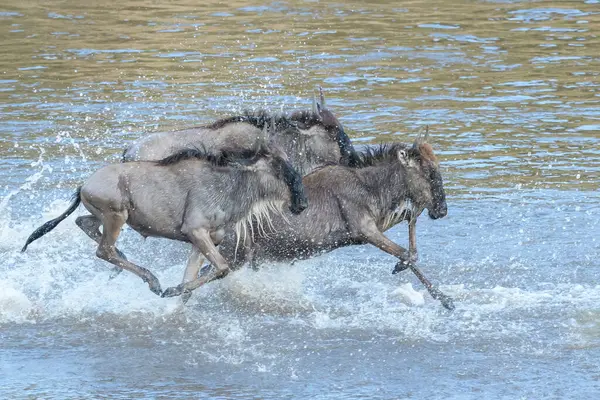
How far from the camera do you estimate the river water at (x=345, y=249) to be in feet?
26.6

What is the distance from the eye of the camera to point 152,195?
9039 millimetres

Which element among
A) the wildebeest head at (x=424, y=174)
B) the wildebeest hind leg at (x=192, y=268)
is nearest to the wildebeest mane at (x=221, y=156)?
the wildebeest hind leg at (x=192, y=268)

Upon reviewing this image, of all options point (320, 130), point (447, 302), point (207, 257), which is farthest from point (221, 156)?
point (447, 302)

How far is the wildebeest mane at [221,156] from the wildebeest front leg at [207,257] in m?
0.58

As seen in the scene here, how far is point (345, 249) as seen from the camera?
11062 mm

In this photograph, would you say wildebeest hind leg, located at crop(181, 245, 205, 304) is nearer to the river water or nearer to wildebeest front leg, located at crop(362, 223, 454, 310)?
the river water

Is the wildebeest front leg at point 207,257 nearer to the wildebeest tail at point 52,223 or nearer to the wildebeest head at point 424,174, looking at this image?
the wildebeest tail at point 52,223

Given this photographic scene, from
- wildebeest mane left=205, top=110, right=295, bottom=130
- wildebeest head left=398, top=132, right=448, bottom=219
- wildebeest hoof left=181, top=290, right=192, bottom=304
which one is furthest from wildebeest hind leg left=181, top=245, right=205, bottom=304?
wildebeest head left=398, top=132, right=448, bottom=219

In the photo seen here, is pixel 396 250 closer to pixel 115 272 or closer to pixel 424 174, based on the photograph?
pixel 424 174

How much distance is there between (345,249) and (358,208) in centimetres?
154

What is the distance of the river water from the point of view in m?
8.10

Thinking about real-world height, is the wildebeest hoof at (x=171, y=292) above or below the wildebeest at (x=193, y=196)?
below

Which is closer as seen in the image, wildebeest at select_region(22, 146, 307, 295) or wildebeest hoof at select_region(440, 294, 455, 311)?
wildebeest at select_region(22, 146, 307, 295)

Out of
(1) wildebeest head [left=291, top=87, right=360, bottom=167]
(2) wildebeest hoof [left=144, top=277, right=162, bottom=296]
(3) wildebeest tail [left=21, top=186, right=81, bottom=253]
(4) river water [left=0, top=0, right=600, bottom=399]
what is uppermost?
(1) wildebeest head [left=291, top=87, right=360, bottom=167]
